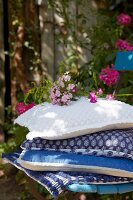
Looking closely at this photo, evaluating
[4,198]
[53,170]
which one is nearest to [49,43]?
[4,198]

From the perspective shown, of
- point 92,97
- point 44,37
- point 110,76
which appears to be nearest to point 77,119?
point 92,97

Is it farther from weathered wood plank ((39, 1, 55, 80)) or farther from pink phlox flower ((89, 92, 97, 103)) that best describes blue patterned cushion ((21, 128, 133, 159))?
weathered wood plank ((39, 1, 55, 80))

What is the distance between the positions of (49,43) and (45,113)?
2.03 meters

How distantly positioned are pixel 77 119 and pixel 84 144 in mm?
114

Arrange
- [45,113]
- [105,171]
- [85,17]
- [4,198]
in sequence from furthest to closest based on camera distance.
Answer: [85,17] < [4,198] < [45,113] < [105,171]

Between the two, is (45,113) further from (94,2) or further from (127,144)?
(94,2)

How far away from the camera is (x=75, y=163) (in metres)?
1.93

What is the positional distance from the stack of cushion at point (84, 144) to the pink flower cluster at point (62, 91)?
0.23 ft

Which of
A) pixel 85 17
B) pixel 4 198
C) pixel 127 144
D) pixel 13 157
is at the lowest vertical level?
pixel 4 198

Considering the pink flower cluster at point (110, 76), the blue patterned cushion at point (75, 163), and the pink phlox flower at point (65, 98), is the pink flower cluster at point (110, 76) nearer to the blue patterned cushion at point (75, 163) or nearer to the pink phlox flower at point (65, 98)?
the pink phlox flower at point (65, 98)

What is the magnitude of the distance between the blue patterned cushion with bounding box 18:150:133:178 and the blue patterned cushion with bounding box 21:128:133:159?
0.09 feet

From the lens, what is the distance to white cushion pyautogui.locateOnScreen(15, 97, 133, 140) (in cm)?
201

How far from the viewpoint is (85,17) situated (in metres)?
4.01

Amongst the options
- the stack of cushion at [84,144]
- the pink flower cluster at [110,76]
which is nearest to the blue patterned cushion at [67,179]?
the stack of cushion at [84,144]
